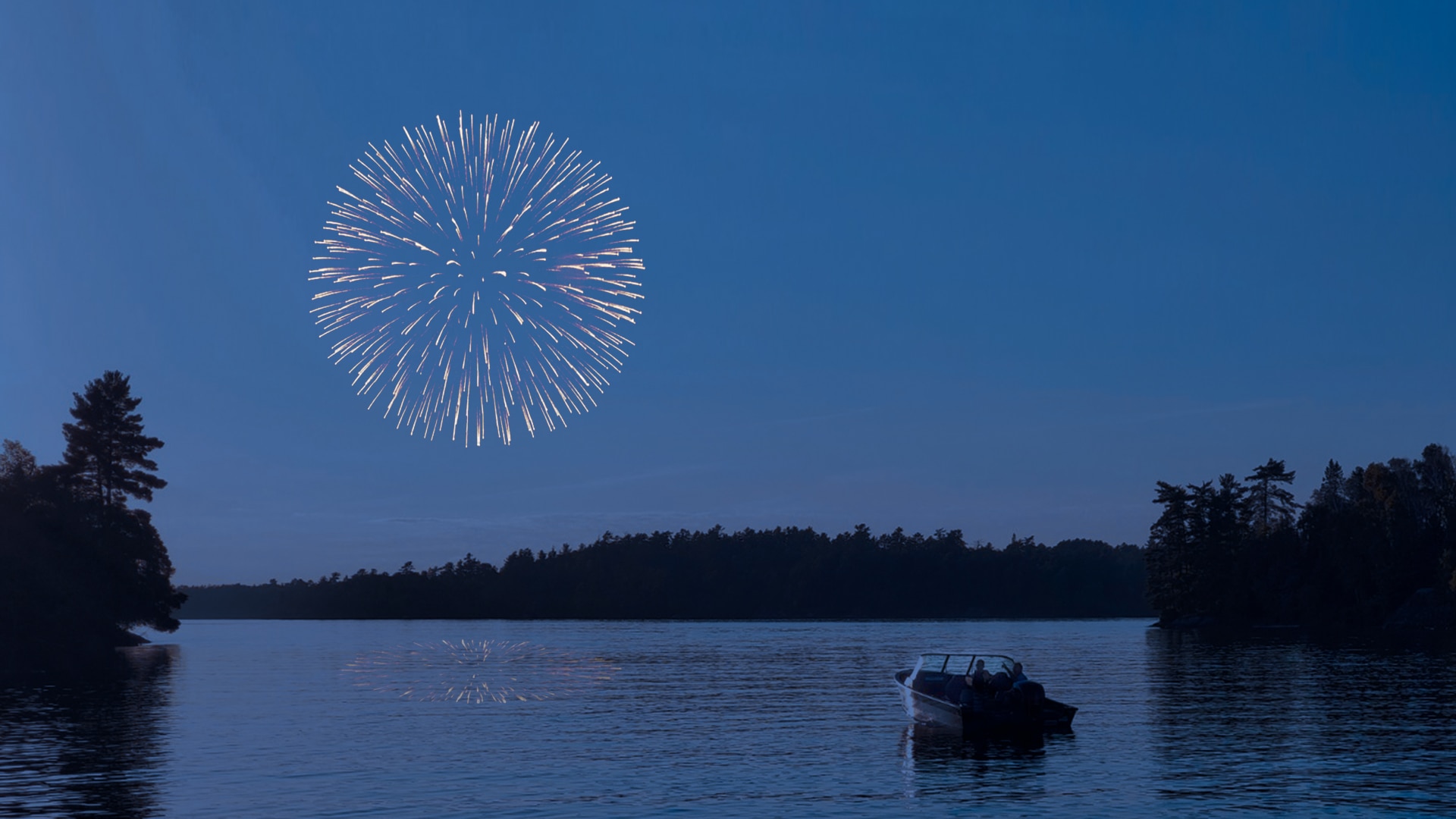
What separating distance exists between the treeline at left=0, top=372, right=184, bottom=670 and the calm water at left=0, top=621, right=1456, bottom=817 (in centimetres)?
1501

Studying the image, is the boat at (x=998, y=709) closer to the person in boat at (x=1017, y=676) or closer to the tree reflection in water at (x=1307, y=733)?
the person in boat at (x=1017, y=676)

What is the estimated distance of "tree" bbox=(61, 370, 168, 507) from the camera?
449 feet

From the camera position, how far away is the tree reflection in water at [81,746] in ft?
113

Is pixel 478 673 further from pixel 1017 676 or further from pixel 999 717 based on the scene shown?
pixel 999 717

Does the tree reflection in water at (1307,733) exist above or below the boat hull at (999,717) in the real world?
below

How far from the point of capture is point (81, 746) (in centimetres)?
4644

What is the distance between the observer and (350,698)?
7069 centimetres

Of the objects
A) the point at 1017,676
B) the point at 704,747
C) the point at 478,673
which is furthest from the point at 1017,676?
the point at 478,673

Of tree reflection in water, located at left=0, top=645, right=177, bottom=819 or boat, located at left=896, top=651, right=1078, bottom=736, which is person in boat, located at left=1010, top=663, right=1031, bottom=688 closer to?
boat, located at left=896, top=651, right=1078, bottom=736

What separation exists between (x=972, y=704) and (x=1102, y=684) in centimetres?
3091

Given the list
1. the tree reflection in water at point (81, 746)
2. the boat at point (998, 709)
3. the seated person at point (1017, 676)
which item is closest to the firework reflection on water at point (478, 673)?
the tree reflection in water at point (81, 746)

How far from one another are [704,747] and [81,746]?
23287 mm

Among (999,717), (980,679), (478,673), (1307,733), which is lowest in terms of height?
(478,673)

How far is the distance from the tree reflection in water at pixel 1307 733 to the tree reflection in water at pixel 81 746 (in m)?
30.4
